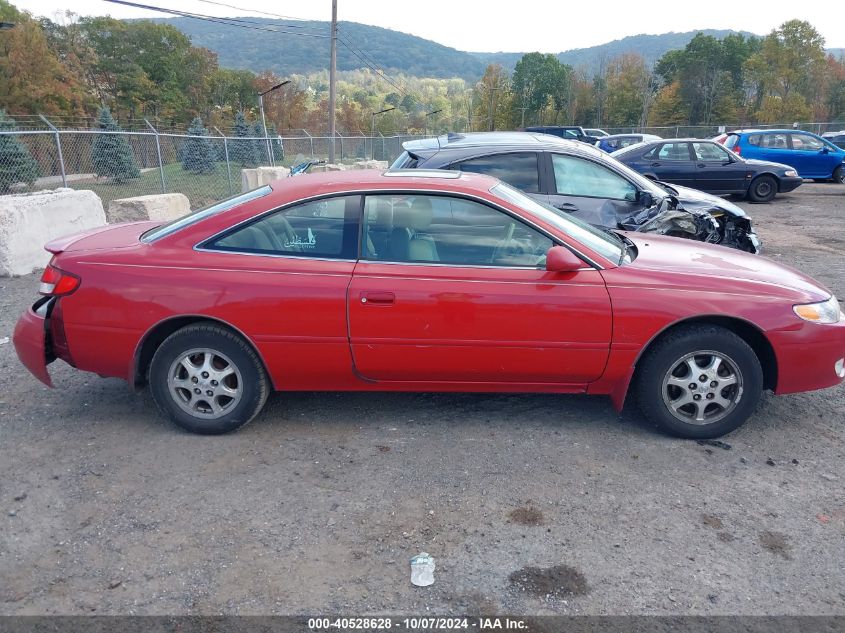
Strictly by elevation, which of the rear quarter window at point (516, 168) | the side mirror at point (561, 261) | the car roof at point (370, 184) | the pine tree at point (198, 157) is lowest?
the pine tree at point (198, 157)

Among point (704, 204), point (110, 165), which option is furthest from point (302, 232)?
point (110, 165)

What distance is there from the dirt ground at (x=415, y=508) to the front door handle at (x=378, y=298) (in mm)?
840

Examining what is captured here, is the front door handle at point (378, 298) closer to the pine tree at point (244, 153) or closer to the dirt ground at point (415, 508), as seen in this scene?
the dirt ground at point (415, 508)

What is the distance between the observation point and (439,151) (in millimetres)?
6742

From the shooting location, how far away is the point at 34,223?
7797mm

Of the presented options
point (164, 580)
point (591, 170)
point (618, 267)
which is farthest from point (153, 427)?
point (591, 170)

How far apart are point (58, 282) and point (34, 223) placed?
4.83 meters

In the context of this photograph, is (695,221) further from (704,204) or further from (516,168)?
(516,168)

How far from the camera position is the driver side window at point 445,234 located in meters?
3.77

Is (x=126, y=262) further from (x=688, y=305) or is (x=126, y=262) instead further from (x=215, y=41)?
(x=215, y=41)

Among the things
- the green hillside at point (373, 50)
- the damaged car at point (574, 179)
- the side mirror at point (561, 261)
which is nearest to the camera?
the side mirror at point (561, 261)

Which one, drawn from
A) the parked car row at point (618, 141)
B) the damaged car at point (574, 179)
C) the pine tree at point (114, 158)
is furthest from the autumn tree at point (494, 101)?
the damaged car at point (574, 179)

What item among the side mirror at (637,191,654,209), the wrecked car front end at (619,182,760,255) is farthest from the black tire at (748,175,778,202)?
the side mirror at (637,191,654,209)

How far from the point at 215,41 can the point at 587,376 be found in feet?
531
